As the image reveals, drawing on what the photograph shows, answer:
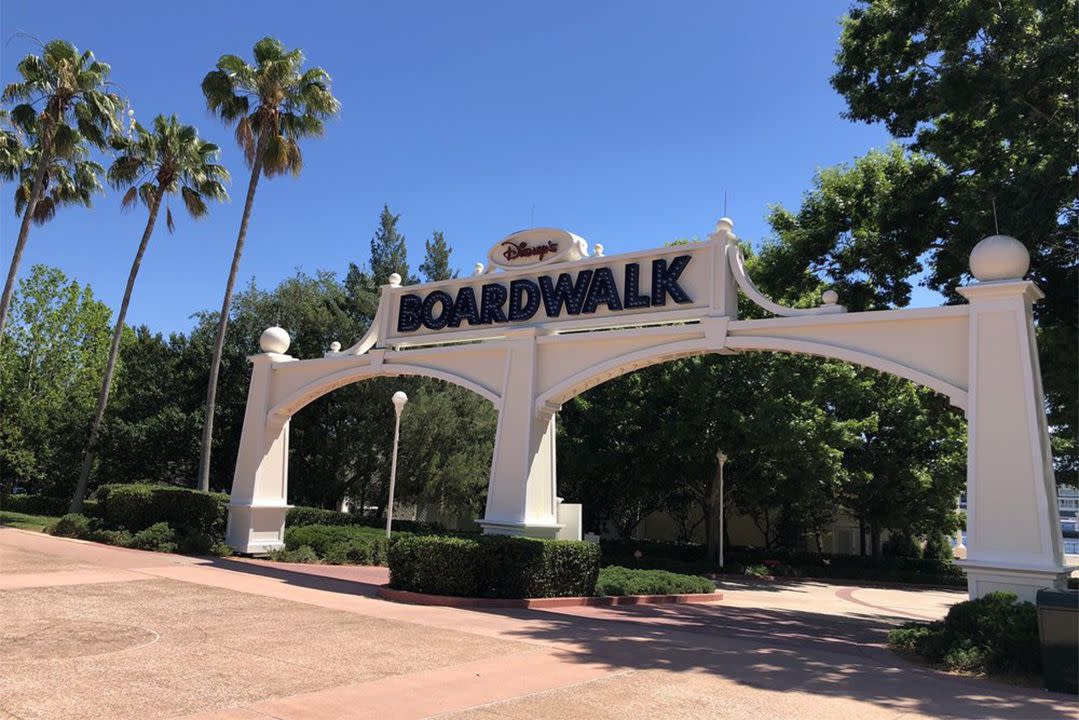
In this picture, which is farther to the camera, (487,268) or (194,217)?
(194,217)

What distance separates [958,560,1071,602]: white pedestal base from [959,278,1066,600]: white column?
0.03ft

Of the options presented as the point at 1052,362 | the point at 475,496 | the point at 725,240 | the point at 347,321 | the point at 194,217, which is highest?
the point at 194,217

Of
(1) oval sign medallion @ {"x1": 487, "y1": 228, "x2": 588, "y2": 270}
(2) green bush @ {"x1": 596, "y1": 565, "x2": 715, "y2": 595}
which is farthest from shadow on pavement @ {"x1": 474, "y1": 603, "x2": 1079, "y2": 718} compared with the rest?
(1) oval sign medallion @ {"x1": 487, "y1": 228, "x2": 588, "y2": 270}

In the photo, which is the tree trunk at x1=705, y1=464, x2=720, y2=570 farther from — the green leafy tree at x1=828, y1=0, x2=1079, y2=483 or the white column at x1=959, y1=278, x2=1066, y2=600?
the white column at x1=959, y1=278, x2=1066, y2=600

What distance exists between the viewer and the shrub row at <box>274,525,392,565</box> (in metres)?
18.9

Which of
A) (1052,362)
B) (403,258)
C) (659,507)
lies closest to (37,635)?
(1052,362)

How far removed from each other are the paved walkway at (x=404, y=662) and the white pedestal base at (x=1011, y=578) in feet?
4.55

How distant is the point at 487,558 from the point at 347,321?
64.6 feet

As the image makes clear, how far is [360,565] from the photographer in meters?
19.0

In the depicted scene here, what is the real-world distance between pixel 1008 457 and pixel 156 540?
1723 cm

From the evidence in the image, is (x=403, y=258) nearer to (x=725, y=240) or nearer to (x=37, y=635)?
(x=725, y=240)

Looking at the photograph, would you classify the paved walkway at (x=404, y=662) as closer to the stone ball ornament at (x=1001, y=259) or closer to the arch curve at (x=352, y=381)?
the arch curve at (x=352, y=381)

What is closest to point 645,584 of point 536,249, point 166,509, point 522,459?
point 522,459

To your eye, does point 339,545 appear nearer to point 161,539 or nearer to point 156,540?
point 161,539
